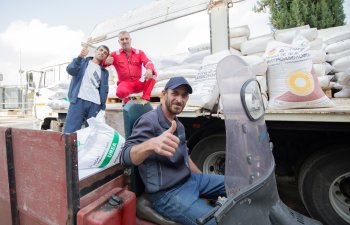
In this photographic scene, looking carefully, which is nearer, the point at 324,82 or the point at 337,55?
the point at 324,82

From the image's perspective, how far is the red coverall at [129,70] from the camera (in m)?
3.64

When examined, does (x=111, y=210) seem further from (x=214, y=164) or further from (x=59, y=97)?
(x=59, y=97)

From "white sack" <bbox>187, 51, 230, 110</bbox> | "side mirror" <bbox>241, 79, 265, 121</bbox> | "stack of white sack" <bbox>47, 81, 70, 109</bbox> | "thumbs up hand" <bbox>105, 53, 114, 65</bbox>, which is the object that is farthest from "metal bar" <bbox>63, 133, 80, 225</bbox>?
"stack of white sack" <bbox>47, 81, 70, 109</bbox>

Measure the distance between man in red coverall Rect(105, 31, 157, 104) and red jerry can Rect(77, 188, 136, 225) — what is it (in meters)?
2.33

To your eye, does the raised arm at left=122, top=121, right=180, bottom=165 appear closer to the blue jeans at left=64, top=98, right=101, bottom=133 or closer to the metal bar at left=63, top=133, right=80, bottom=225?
the metal bar at left=63, top=133, right=80, bottom=225

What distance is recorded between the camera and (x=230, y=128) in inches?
42.2

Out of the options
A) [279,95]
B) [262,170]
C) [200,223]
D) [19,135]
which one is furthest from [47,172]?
[279,95]

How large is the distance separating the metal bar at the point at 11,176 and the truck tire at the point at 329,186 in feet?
7.53

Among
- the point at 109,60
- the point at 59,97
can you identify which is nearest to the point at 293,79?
the point at 109,60

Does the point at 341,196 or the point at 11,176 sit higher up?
the point at 11,176

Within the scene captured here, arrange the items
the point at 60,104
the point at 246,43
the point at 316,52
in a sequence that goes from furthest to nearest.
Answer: the point at 60,104
the point at 246,43
the point at 316,52

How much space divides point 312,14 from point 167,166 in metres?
9.81

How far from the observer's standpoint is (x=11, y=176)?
1561mm

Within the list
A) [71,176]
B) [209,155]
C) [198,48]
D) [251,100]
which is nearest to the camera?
[251,100]
